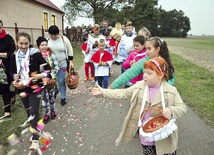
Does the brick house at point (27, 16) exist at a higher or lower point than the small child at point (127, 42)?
higher

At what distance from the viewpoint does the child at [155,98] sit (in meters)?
2.37

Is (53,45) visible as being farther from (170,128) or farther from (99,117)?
(170,128)

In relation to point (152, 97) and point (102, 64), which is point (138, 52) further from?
point (152, 97)

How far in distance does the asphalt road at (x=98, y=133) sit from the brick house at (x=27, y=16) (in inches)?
359

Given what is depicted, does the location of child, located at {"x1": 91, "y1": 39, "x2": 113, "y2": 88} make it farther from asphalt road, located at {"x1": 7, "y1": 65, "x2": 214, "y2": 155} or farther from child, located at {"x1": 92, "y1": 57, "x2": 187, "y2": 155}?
child, located at {"x1": 92, "y1": 57, "x2": 187, "y2": 155}

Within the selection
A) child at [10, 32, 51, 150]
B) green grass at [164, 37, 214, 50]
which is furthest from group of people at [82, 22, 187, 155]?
green grass at [164, 37, 214, 50]

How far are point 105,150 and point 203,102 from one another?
12.5ft

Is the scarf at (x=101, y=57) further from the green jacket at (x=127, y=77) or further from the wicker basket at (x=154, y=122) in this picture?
the wicker basket at (x=154, y=122)

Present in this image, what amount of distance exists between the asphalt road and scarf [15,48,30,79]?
4.08 ft

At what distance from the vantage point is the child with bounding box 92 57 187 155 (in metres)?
2.37

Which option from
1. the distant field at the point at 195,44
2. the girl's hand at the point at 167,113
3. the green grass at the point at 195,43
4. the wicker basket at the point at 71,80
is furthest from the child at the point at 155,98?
the green grass at the point at 195,43

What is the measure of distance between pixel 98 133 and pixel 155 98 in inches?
81.4

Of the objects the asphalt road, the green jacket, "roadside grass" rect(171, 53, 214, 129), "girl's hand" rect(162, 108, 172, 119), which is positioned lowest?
the asphalt road

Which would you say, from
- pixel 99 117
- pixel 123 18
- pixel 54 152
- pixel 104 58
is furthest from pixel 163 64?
pixel 123 18
